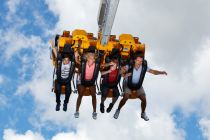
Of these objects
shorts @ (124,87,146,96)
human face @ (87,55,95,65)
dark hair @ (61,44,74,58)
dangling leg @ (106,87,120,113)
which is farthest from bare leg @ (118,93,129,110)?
dark hair @ (61,44,74,58)

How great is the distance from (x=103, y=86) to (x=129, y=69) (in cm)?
103

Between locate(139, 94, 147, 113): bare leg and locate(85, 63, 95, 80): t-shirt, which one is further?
locate(139, 94, 147, 113): bare leg

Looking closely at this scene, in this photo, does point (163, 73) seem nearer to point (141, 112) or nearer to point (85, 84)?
point (141, 112)

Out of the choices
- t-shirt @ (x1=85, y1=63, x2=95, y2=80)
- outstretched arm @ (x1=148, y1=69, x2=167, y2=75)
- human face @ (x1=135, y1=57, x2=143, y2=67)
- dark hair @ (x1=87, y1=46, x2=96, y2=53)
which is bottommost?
outstretched arm @ (x1=148, y1=69, x2=167, y2=75)

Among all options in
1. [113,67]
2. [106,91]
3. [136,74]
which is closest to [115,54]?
[113,67]

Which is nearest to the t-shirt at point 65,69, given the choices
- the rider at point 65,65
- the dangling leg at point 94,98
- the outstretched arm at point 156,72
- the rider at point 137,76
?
the rider at point 65,65

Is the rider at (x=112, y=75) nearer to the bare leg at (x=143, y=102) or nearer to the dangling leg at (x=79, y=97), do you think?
the dangling leg at (x=79, y=97)

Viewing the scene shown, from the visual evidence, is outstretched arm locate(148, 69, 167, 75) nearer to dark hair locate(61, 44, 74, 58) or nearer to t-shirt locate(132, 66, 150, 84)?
t-shirt locate(132, 66, 150, 84)

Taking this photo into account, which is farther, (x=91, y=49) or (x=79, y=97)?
(x=79, y=97)

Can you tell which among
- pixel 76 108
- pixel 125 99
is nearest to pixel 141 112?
pixel 125 99

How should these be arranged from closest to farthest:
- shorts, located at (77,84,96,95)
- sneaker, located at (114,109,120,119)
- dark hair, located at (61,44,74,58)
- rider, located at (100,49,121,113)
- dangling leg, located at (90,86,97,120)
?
dark hair, located at (61,44,74,58)
rider, located at (100,49,121,113)
shorts, located at (77,84,96,95)
dangling leg, located at (90,86,97,120)
sneaker, located at (114,109,120,119)

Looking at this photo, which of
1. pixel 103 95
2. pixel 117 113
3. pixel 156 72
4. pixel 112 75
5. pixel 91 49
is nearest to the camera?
pixel 91 49

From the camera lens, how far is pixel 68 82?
1652cm

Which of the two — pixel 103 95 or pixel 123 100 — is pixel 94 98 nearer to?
pixel 103 95
